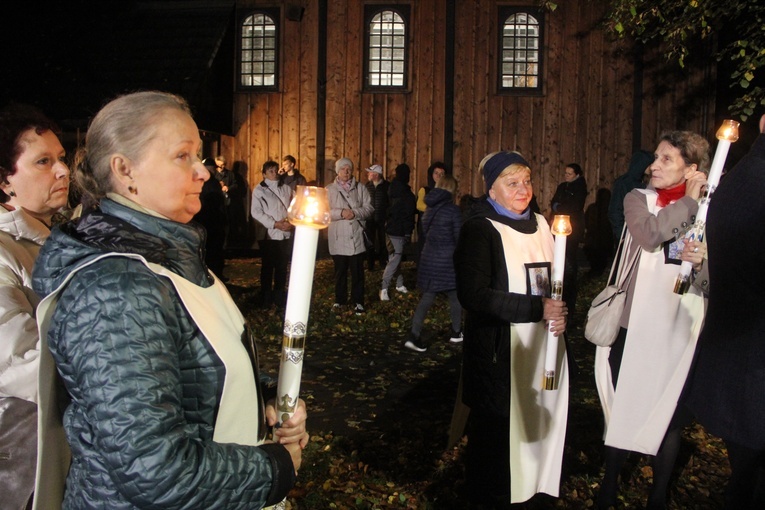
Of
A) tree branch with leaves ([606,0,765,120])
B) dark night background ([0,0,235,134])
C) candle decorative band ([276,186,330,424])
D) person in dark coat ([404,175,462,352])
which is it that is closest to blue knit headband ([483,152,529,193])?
candle decorative band ([276,186,330,424])

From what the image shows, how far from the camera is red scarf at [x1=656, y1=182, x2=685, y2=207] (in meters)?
3.97

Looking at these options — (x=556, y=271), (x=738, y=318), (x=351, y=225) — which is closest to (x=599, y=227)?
(x=351, y=225)

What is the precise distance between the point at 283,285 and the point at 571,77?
1029 centimetres

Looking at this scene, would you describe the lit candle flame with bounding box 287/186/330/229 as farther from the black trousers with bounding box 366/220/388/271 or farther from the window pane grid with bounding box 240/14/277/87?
the window pane grid with bounding box 240/14/277/87

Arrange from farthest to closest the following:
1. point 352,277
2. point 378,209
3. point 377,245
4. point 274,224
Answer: point 377,245
point 378,209
point 352,277
point 274,224

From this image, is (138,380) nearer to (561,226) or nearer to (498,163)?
(561,226)

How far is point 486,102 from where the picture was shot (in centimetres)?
1669

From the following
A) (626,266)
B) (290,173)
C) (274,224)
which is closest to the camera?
(626,266)

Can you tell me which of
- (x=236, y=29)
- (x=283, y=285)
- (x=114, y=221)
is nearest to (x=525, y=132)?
(x=236, y=29)

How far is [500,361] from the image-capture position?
379 cm

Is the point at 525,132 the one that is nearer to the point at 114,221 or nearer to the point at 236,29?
the point at 236,29

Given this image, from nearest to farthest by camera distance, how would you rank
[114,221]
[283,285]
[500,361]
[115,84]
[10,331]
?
[114,221], [10,331], [500,361], [283,285], [115,84]

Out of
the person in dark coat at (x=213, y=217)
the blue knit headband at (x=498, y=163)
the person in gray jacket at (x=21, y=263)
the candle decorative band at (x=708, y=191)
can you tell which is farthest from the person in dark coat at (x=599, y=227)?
the person in gray jacket at (x=21, y=263)

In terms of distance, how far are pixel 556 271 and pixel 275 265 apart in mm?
7109
